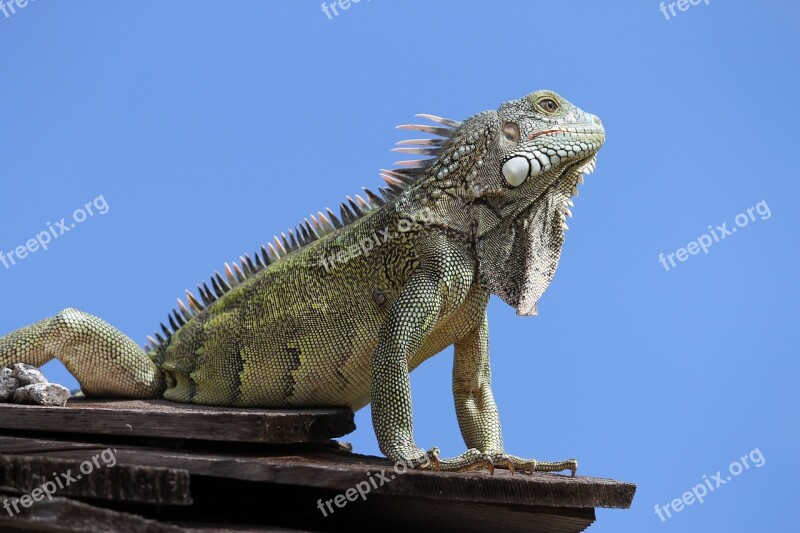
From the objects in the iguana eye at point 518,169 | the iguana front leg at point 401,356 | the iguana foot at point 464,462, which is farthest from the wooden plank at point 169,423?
the iguana eye at point 518,169

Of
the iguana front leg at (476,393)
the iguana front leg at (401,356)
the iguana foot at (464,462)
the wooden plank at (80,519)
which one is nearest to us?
the wooden plank at (80,519)

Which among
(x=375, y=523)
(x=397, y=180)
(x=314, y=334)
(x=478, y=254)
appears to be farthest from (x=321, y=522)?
(x=397, y=180)

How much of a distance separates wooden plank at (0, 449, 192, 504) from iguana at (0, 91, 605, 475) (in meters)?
1.15

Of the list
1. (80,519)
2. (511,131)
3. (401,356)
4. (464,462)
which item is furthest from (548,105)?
(80,519)

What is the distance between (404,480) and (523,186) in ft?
4.92

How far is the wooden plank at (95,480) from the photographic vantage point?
312 cm

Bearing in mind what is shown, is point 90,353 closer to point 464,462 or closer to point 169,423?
point 169,423

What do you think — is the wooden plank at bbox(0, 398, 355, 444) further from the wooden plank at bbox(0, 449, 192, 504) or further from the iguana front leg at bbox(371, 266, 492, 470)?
the wooden plank at bbox(0, 449, 192, 504)

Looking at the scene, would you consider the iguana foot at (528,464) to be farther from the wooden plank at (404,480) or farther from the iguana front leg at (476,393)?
the iguana front leg at (476,393)

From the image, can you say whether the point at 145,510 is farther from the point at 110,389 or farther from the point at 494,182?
the point at 494,182

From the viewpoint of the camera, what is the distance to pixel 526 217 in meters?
4.43

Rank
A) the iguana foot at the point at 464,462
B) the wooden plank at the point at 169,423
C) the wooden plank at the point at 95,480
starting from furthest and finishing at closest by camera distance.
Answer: the wooden plank at the point at 169,423 → the iguana foot at the point at 464,462 → the wooden plank at the point at 95,480

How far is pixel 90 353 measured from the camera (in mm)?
4965

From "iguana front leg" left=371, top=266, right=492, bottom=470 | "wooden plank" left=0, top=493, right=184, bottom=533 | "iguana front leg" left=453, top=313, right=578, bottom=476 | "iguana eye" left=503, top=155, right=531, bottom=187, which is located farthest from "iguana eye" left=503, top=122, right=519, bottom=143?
"wooden plank" left=0, top=493, right=184, bottom=533
